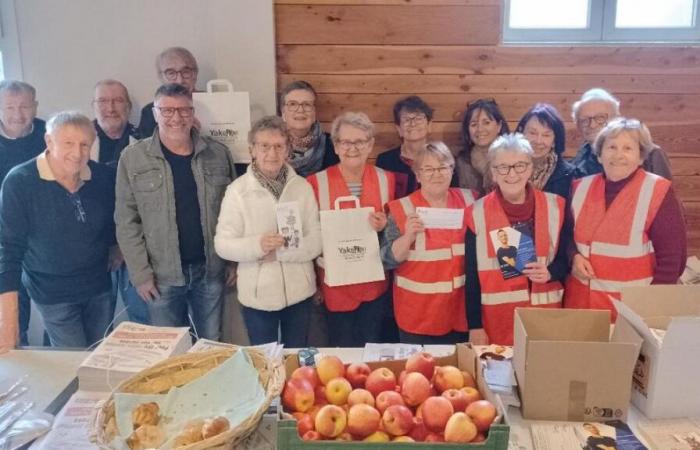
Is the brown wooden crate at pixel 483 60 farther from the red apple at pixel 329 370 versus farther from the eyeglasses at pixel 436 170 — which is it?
the red apple at pixel 329 370

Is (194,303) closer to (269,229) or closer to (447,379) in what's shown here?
(269,229)

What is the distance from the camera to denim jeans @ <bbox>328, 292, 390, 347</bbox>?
2.76 m

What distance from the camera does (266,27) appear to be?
3.20m

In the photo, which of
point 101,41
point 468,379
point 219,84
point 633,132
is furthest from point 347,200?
point 101,41

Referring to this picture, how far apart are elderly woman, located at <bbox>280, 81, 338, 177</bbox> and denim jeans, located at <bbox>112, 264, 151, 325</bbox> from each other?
3.17 ft

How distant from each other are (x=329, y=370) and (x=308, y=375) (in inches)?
2.0

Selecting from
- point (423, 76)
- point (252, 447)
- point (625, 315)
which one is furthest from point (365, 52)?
point (252, 447)

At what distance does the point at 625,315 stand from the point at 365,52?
2.07 m

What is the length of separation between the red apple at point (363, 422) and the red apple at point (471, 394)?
216 millimetres

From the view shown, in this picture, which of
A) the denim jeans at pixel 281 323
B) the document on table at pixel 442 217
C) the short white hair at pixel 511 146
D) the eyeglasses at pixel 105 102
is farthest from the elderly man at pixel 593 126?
the eyeglasses at pixel 105 102

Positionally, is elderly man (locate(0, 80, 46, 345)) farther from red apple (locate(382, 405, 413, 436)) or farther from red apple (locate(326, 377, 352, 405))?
red apple (locate(382, 405, 413, 436))

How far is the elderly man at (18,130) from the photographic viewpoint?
9.93ft

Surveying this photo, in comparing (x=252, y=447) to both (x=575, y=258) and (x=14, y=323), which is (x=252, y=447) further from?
(x=575, y=258)

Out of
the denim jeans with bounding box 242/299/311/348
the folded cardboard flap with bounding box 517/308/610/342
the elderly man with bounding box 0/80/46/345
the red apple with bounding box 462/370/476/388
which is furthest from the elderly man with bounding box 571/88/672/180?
the elderly man with bounding box 0/80/46/345
